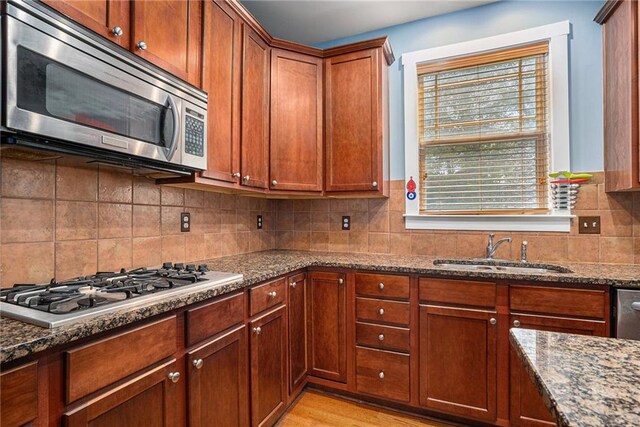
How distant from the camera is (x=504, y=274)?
178 centimetres

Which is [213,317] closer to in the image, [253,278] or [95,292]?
[253,278]

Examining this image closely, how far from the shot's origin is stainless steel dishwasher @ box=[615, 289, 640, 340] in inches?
61.7

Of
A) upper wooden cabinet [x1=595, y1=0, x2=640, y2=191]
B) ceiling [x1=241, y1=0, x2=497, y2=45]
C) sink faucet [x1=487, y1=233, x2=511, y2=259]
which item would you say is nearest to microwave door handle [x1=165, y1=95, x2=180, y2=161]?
ceiling [x1=241, y1=0, x2=497, y2=45]

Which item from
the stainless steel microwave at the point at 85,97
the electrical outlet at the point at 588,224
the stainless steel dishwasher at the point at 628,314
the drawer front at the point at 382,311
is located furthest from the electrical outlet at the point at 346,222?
the stainless steel dishwasher at the point at 628,314

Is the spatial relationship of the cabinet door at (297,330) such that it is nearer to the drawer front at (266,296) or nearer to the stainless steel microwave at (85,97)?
the drawer front at (266,296)

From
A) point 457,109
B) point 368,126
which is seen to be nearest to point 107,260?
point 368,126

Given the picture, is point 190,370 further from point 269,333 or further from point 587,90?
point 587,90

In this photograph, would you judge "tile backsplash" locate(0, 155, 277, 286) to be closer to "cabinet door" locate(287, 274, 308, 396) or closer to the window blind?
"cabinet door" locate(287, 274, 308, 396)

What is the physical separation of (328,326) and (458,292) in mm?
867

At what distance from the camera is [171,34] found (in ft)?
5.11

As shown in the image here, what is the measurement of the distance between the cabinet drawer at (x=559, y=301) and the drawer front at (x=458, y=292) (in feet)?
0.37

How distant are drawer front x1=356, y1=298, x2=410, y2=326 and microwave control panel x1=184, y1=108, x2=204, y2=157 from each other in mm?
1333

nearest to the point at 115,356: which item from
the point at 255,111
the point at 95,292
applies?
the point at 95,292

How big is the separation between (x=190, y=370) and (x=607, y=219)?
256 cm
